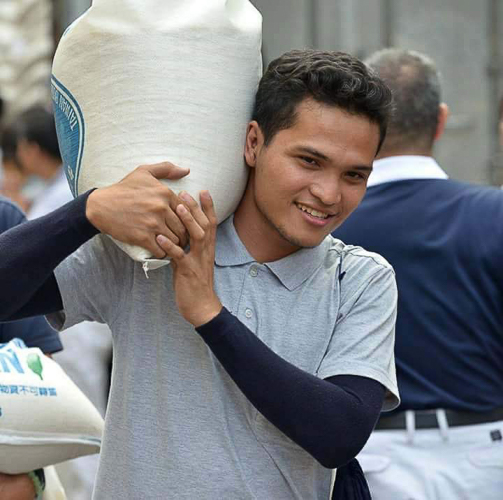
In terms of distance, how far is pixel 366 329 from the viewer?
7.95 ft

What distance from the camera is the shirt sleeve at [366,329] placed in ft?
7.82

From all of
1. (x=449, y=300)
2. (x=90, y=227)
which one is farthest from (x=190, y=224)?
(x=449, y=300)

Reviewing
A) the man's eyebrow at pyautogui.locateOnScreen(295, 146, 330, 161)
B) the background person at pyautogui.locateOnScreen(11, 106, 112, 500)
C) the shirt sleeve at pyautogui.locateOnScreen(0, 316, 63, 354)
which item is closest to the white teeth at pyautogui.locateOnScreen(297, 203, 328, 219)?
the man's eyebrow at pyautogui.locateOnScreen(295, 146, 330, 161)

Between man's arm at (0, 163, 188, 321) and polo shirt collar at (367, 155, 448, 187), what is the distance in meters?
1.49

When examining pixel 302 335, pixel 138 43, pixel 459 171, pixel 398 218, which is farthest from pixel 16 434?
pixel 459 171

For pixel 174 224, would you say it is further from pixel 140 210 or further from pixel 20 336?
pixel 20 336

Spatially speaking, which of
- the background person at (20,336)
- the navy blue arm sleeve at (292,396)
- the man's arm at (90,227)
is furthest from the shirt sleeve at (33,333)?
the navy blue arm sleeve at (292,396)

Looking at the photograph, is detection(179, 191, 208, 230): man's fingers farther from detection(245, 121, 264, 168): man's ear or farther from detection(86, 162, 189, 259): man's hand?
detection(245, 121, 264, 168): man's ear

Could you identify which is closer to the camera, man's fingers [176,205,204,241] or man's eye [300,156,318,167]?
man's fingers [176,205,204,241]

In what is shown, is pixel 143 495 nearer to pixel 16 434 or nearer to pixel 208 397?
pixel 208 397

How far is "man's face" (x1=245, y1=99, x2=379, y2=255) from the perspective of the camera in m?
2.38

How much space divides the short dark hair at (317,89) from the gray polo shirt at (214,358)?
0.26m

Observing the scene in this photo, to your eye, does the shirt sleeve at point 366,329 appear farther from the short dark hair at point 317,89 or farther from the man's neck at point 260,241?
the short dark hair at point 317,89

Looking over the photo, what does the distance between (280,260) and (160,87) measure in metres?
0.42
